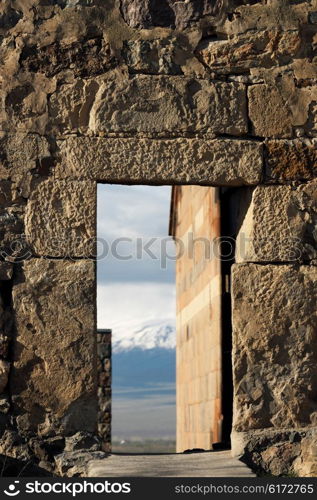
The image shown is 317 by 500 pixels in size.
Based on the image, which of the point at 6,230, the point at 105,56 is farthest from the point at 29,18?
the point at 6,230

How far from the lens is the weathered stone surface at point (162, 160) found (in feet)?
20.4

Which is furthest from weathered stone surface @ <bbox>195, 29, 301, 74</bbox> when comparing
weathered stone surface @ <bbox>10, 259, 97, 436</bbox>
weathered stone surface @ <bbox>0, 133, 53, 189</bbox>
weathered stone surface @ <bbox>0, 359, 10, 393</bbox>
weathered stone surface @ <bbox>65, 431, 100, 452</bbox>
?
weathered stone surface @ <bbox>65, 431, 100, 452</bbox>

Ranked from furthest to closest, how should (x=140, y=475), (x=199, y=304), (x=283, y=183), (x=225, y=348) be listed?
(x=199, y=304) → (x=225, y=348) → (x=283, y=183) → (x=140, y=475)

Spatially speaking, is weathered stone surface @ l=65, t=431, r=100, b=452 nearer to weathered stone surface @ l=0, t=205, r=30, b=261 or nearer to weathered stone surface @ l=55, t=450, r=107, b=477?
weathered stone surface @ l=55, t=450, r=107, b=477

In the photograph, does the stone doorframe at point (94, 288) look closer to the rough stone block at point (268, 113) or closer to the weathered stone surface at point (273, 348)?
the weathered stone surface at point (273, 348)

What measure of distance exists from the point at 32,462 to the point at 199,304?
124 inches

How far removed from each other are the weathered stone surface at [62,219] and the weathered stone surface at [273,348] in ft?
3.19

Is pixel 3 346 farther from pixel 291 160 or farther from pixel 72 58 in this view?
pixel 291 160

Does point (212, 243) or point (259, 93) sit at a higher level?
point (259, 93)

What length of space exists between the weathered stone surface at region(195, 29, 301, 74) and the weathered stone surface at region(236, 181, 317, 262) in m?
0.82

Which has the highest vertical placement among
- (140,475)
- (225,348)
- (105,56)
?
(105,56)

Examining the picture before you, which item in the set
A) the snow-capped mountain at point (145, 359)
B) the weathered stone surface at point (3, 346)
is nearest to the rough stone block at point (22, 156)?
the weathered stone surface at point (3, 346)

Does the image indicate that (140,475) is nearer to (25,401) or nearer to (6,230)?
(25,401)

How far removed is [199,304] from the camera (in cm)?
887
